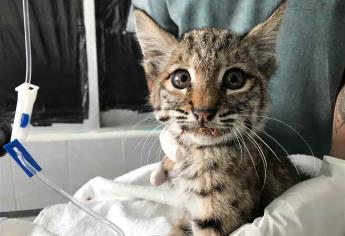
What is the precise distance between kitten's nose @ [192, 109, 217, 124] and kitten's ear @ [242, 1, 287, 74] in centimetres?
17

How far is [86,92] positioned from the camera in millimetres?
1359

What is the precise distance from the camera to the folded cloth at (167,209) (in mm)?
720

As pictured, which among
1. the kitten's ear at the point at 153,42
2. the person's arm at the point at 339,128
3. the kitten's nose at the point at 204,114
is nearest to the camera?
the kitten's nose at the point at 204,114

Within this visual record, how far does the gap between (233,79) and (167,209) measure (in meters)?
0.49

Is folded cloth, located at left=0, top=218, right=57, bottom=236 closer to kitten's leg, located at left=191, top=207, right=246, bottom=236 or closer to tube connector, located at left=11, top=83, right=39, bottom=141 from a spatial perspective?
tube connector, located at left=11, top=83, right=39, bottom=141

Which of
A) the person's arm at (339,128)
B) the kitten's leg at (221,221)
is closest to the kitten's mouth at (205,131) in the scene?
the kitten's leg at (221,221)

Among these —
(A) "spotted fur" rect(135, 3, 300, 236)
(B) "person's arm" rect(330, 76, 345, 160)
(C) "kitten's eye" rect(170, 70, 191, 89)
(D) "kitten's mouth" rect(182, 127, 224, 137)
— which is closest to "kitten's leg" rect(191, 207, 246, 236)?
(A) "spotted fur" rect(135, 3, 300, 236)

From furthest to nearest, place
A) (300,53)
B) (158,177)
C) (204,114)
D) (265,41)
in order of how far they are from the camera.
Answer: (300,53)
(158,177)
(265,41)
(204,114)

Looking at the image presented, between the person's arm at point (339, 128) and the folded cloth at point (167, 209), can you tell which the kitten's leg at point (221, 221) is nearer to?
the folded cloth at point (167, 209)

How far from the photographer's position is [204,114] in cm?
70

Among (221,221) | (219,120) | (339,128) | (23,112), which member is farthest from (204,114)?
(339,128)

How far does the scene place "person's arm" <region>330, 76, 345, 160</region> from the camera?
968 millimetres

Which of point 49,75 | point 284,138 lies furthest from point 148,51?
point 49,75

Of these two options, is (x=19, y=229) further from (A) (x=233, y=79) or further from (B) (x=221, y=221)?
(A) (x=233, y=79)
